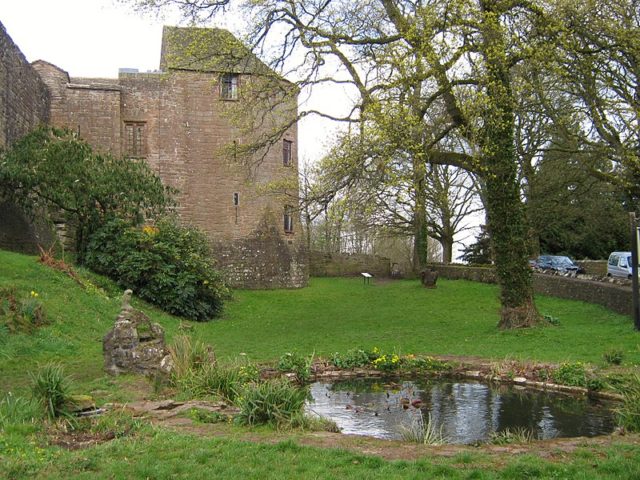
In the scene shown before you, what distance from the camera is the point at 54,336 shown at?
40.2 ft

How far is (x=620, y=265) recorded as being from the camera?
29562 mm

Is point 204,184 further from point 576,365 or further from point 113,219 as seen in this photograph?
point 576,365

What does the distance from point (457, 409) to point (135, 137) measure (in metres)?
24.6

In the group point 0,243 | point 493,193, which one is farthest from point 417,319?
point 0,243

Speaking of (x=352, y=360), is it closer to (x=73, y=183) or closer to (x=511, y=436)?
(x=511, y=436)

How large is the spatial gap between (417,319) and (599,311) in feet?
19.0

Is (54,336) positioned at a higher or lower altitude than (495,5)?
lower

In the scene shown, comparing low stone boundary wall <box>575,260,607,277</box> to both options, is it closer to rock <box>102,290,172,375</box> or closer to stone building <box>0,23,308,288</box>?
stone building <box>0,23,308,288</box>

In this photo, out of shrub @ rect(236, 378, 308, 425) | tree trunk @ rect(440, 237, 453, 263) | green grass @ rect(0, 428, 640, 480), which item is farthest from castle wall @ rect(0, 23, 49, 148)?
tree trunk @ rect(440, 237, 453, 263)

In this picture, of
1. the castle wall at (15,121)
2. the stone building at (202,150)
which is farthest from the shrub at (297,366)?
the stone building at (202,150)

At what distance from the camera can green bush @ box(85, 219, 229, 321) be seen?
19.5 meters

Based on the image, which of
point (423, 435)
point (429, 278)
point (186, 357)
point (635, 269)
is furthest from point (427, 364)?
point (429, 278)

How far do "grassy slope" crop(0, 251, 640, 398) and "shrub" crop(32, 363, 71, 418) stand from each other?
1.90 m

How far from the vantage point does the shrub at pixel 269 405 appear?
7105 millimetres
